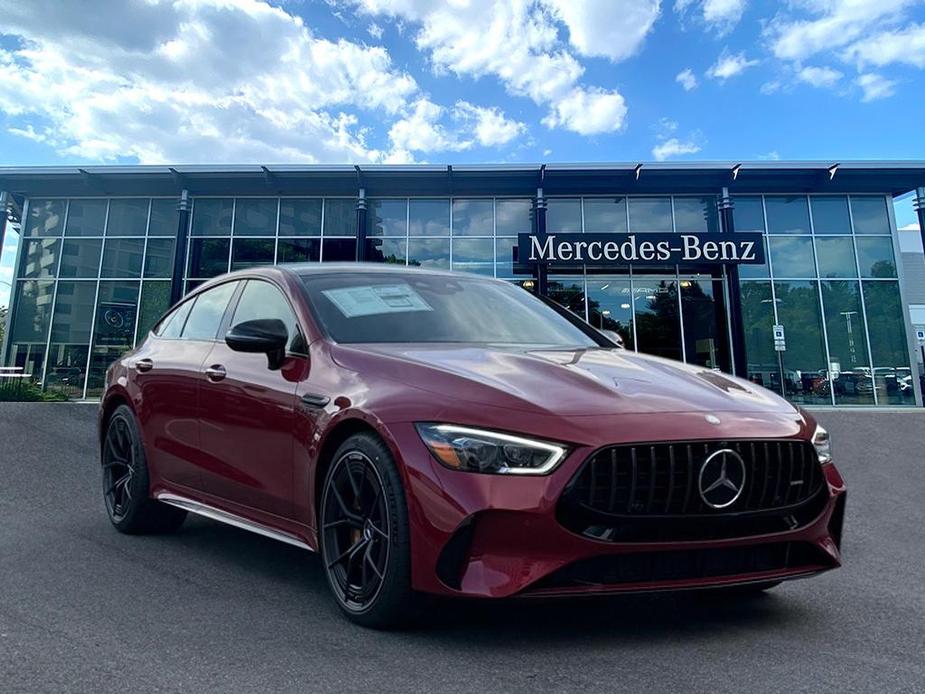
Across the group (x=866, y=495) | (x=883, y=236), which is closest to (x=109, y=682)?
(x=866, y=495)

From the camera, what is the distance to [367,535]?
9.05 feet

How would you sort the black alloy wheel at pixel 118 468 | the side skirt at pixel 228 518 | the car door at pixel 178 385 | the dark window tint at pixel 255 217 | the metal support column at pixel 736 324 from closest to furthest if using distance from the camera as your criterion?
the side skirt at pixel 228 518 → the car door at pixel 178 385 → the black alloy wheel at pixel 118 468 → the metal support column at pixel 736 324 → the dark window tint at pixel 255 217

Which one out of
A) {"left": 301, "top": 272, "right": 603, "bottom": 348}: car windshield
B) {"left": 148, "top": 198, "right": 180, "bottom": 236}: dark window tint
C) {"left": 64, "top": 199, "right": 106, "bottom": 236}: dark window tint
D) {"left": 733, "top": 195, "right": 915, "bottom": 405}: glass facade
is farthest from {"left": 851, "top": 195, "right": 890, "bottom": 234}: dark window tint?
{"left": 64, "top": 199, "right": 106, "bottom": 236}: dark window tint

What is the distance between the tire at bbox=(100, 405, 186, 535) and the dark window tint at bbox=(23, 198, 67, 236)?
68.2ft

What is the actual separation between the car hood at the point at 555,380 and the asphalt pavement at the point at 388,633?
2.71 feet

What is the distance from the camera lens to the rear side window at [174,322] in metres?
4.97

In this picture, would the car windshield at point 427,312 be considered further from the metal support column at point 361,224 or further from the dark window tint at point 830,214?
the dark window tint at point 830,214

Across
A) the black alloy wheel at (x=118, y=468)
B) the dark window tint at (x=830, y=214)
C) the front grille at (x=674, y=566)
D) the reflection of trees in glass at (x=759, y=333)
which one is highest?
the dark window tint at (x=830, y=214)

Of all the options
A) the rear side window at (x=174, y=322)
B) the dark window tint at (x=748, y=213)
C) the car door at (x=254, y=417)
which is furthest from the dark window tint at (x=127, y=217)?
the car door at (x=254, y=417)

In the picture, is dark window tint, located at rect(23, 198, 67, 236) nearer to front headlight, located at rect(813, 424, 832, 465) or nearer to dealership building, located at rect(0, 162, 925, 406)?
dealership building, located at rect(0, 162, 925, 406)

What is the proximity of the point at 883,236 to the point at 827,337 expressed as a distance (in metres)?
3.63

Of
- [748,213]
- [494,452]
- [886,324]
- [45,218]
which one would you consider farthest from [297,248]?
[494,452]

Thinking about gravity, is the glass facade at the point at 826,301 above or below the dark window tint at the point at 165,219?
below

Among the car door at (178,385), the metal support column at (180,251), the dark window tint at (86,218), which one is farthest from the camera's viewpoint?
the dark window tint at (86,218)
